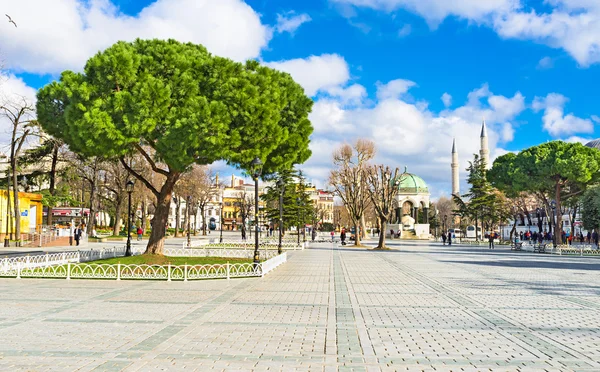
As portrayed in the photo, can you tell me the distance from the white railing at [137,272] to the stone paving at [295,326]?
0.68 meters

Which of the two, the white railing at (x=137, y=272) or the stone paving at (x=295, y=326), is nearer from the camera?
the stone paving at (x=295, y=326)

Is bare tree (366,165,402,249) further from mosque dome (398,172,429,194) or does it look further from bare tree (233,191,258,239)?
mosque dome (398,172,429,194)

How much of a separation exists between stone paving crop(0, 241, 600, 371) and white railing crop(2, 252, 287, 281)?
2.22 ft

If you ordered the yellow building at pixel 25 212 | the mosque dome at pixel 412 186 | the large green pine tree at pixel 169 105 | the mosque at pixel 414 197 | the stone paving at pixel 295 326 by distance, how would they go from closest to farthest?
the stone paving at pixel 295 326, the large green pine tree at pixel 169 105, the yellow building at pixel 25 212, the mosque at pixel 414 197, the mosque dome at pixel 412 186

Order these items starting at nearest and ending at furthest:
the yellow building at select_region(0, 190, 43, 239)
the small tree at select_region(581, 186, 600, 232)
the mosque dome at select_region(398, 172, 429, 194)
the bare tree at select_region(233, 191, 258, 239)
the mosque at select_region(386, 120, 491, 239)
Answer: the yellow building at select_region(0, 190, 43, 239) < the small tree at select_region(581, 186, 600, 232) < the bare tree at select_region(233, 191, 258, 239) < the mosque at select_region(386, 120, 491, 239) < the mosque dome at select_region(398, 172, 429, 194)

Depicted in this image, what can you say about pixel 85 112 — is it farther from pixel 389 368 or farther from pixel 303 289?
pixel 389 368

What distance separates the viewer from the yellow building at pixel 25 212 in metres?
36.1

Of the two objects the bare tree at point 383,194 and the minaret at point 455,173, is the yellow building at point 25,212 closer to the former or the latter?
the bare tree at point 383,194

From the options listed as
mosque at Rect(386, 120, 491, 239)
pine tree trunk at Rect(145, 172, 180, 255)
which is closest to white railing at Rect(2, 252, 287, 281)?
pine tree trunk at Rect(145, 172, 180, 255)

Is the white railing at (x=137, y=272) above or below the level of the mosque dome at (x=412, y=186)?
below

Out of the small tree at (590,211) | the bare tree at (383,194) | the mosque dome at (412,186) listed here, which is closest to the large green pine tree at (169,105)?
the bare tree at (383,194)

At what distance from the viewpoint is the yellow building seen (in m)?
36.1

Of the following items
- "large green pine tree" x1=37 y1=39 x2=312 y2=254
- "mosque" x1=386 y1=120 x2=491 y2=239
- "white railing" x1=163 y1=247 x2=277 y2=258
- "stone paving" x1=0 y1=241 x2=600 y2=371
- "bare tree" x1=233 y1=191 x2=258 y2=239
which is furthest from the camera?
"mosque" x1=386 y1=120 x2=491 y2=239

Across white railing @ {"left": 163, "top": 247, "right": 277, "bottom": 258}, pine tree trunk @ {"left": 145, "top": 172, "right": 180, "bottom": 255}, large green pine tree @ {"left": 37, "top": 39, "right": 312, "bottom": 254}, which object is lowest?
white railing @ {"left": 163, "top": 247, "right": 277, "bottom": 258}
